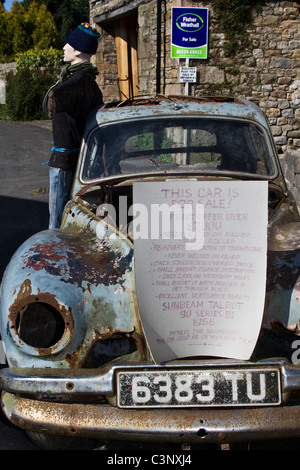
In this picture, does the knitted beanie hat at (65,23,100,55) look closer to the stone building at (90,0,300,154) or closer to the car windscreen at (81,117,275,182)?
the car windscreen at (81,117,275,182)

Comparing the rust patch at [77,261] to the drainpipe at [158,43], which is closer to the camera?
the rust patch at [77,261]

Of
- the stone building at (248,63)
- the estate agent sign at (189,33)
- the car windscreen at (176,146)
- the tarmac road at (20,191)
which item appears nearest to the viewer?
the tarmac road at (20,191)

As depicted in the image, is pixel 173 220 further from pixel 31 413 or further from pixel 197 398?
pixel 31 413

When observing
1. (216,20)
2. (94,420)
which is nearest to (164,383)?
(94,420)

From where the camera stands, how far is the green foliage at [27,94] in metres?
17.4

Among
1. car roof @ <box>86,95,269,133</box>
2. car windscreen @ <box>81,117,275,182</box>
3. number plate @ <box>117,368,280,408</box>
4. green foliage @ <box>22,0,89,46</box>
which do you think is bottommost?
number plate @ <box>117,368,280,408</box>

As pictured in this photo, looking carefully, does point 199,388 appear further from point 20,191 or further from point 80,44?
point 20,191

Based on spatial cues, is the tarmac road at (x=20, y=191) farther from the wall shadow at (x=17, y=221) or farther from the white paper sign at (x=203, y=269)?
the white paper sign at (x=203, y=269)

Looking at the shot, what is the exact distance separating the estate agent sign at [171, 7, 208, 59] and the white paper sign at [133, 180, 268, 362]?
27.1 feet

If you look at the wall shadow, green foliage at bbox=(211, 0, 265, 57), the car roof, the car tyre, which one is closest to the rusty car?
the car tyre

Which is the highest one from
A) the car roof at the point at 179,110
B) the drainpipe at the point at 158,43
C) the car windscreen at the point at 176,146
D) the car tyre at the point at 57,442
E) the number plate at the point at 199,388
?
the drainpipe at the point at 158,43

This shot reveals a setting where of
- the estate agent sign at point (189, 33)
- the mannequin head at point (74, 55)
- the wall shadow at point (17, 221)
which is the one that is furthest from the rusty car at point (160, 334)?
the estate agent sign at point (189, 33)

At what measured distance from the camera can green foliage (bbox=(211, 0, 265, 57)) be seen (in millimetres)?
10516

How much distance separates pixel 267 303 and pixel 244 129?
1899 millimetres
